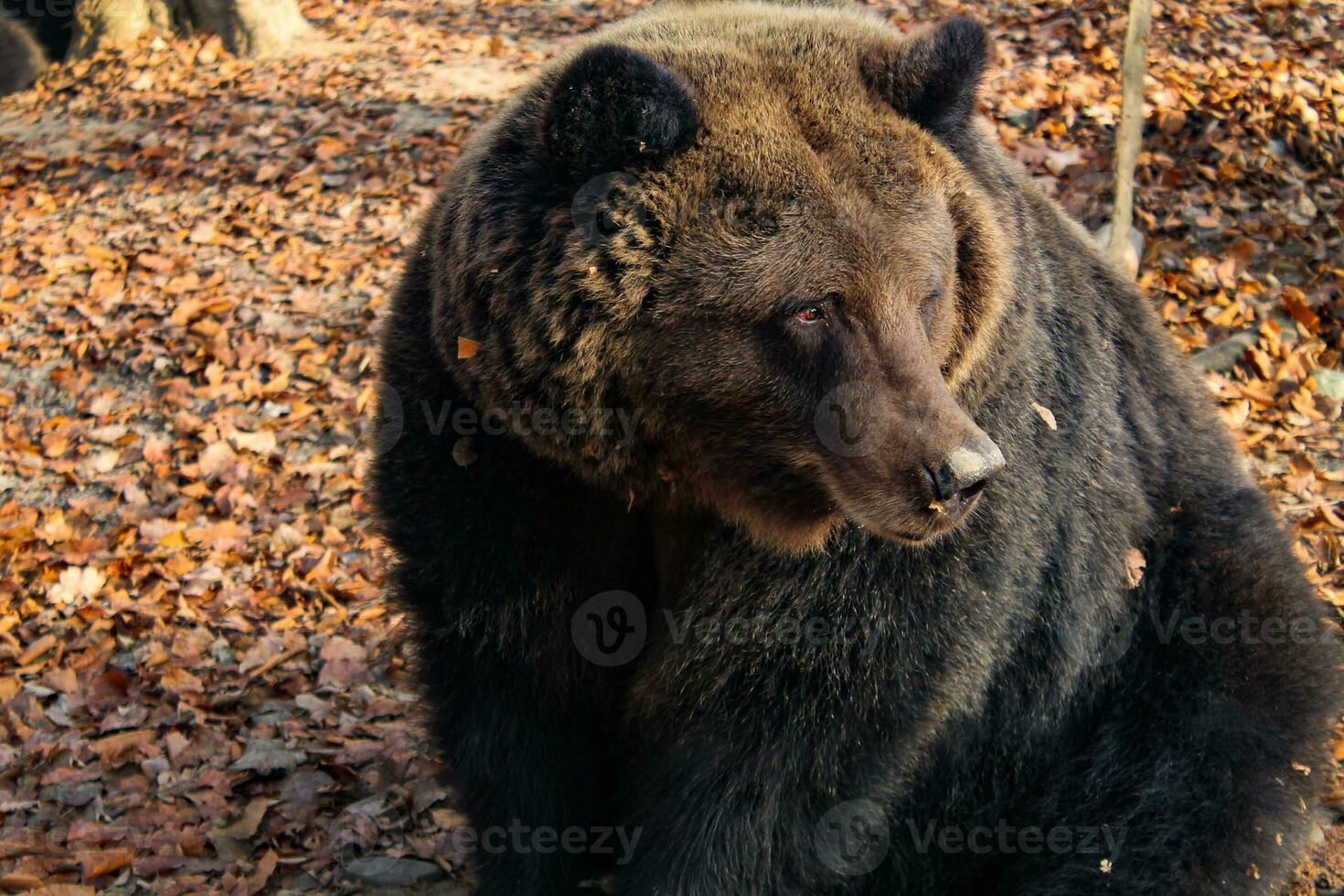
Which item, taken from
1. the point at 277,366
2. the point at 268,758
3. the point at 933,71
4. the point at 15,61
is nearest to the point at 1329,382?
the point at 933,71

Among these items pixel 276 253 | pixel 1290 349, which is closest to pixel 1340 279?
pixel 1290 349

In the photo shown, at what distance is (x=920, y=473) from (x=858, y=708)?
863mm

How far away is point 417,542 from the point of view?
12.8 feet

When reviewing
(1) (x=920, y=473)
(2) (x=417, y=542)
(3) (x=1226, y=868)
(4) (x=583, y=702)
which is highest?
(1) (x=920, y=473)

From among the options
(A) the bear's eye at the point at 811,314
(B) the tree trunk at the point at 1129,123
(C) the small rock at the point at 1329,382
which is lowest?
(C) the small rock at the point at 1329,382

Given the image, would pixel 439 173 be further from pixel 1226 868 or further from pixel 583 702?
pixel 1226 868

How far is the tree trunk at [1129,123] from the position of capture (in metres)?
7.78

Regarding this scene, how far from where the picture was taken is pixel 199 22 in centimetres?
1302

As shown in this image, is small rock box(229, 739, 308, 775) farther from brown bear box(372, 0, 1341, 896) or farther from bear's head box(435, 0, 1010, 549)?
bear's head box(435, 0, 1010, 549)

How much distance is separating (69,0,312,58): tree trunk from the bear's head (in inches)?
405

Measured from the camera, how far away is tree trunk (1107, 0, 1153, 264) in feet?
25.5

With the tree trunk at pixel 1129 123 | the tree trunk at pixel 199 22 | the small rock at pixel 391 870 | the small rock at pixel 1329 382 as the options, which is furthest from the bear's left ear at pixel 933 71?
the tree trunk at pixel 199 22

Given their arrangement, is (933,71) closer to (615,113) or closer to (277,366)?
(615,113)

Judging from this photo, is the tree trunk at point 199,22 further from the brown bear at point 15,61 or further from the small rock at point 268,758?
the small rock at point 268,758
